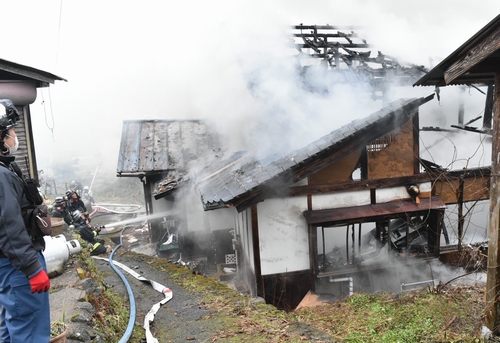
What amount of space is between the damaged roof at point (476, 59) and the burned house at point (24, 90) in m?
8.37

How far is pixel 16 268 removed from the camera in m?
2.87

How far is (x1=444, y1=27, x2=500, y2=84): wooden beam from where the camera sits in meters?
3.62

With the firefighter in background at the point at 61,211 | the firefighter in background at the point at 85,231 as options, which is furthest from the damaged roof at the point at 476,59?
the firefighter in background at the point at 61,211

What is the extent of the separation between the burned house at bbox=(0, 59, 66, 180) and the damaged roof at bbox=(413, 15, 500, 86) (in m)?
8.37

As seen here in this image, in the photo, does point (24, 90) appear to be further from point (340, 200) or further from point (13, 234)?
point (340, 200)

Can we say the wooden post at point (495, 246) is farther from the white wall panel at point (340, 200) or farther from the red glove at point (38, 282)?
the red glove at point (38, 282)

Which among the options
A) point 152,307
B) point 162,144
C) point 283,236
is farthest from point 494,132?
point 162,144

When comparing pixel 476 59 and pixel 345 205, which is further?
pixel 345 205

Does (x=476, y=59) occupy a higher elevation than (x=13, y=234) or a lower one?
higher

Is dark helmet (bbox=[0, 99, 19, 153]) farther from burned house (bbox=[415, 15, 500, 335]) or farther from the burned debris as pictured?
the burned debris

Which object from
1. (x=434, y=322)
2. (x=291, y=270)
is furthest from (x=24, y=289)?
(x=291, y=270)

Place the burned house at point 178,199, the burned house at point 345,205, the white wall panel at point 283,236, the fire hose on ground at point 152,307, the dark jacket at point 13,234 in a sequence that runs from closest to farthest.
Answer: the dark jacket at point 13,234, the fire hose on ground at point 152,307, the burned house at point 345,205, the white wall panel at point 283,236, the burned house at point 178,199

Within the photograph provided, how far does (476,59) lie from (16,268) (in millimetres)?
5264

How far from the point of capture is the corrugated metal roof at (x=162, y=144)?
43.5 feet
